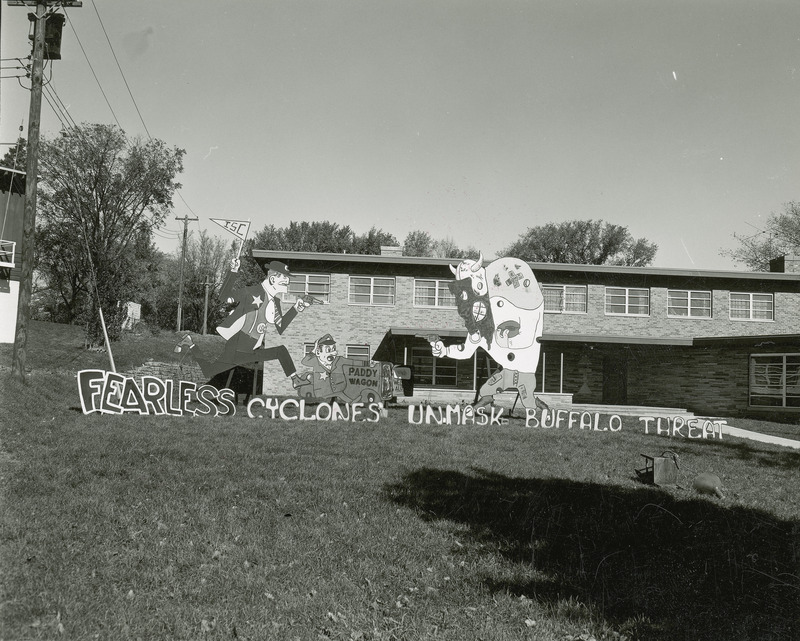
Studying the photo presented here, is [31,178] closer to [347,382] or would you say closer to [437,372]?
[347,382]

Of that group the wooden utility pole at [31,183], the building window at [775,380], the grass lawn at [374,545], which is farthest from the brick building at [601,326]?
the grass lawn at [374,545]

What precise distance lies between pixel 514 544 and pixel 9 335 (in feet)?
87.7

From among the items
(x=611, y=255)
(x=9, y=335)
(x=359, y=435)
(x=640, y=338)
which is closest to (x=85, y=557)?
(x=359, y=435)

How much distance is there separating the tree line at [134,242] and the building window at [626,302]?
→ 33.0 feet

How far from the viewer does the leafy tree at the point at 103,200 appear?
29062 mm

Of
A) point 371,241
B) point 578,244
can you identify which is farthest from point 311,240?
point 578,244

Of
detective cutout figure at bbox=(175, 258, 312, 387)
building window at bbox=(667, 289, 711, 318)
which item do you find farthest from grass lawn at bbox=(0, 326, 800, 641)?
building window at bbox=(667, 289, 711, 318)

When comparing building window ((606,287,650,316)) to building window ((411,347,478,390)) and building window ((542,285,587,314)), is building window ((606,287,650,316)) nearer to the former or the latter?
building window ((542,285,587,314))

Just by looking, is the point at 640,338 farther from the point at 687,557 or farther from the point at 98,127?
the point at 98,127

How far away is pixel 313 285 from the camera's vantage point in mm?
24984

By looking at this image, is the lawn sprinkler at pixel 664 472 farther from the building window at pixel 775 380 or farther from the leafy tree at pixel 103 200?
the leafy tree at pixel 103 200

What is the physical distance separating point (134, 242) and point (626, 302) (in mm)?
24775

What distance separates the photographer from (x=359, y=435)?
42.1ft

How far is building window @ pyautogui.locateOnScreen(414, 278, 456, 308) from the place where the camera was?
25484mm
